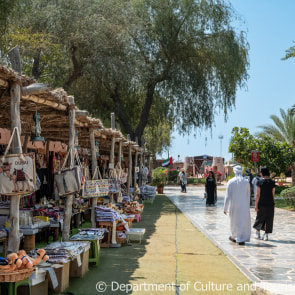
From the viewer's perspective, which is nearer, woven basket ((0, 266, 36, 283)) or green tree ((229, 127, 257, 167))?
woven basket ((0, 266, 36, 283))

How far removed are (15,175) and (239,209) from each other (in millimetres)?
5598

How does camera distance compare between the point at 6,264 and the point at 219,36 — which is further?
the point at 219,36

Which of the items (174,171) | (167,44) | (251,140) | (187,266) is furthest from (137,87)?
(174,171)

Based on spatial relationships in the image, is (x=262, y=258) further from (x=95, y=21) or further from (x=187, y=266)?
(x=95, y=21)

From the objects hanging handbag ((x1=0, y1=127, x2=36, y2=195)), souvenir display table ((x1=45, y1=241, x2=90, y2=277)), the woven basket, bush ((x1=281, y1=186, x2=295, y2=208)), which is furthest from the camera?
bush ((x1=281, y1=186, x2=295, y2=208))

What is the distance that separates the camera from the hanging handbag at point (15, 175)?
464 centimetres

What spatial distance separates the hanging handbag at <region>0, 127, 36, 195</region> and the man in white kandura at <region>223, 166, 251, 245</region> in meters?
5.39

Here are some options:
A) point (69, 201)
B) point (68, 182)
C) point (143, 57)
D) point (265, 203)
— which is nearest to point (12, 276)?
point (68, 182)

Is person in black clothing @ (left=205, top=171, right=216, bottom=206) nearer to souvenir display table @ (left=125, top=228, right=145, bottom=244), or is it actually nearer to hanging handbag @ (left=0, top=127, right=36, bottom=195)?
souvenir display table @ (left=125, top=228, right=145, bottom=244)

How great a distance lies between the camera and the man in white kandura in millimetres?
8836

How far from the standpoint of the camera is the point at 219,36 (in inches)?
823

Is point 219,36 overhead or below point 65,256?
overhead

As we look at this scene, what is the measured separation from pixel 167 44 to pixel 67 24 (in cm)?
503

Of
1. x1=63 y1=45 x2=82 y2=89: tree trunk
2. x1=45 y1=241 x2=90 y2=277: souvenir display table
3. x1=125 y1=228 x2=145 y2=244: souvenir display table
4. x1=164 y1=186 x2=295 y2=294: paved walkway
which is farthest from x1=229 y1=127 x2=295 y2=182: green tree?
x1=45 y1=241 x2=90 y2=277: souvenir display table
